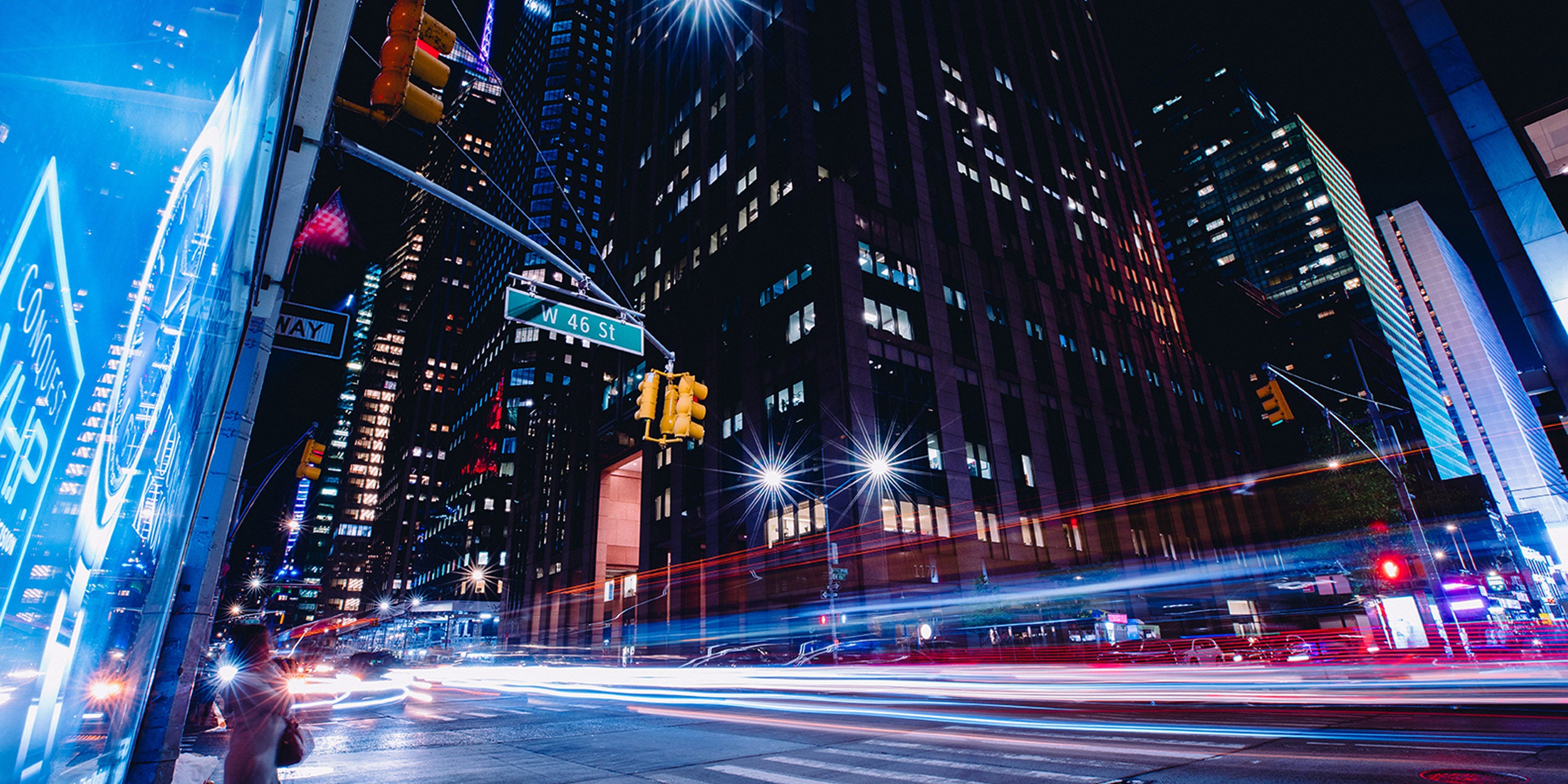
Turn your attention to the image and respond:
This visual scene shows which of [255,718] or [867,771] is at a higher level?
[255,718]

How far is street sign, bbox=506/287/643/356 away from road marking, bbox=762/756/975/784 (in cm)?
622

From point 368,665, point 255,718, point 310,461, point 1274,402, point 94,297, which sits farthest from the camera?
point 368,665

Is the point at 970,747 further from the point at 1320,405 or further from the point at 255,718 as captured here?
the point at 1320,405

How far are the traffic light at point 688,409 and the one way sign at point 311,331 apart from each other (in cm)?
498

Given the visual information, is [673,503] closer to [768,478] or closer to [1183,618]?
[768,478]

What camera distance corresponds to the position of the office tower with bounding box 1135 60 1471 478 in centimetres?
12206

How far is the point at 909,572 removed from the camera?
1388 inches

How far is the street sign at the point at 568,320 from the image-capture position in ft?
31.9

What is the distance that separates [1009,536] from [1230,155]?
160 meters

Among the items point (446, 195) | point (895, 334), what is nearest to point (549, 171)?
point (895, 334)

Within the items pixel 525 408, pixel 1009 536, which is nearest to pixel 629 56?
pixel 525 408

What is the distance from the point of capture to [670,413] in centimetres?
1182

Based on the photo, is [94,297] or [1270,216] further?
[1270,216]

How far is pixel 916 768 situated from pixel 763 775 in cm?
198
